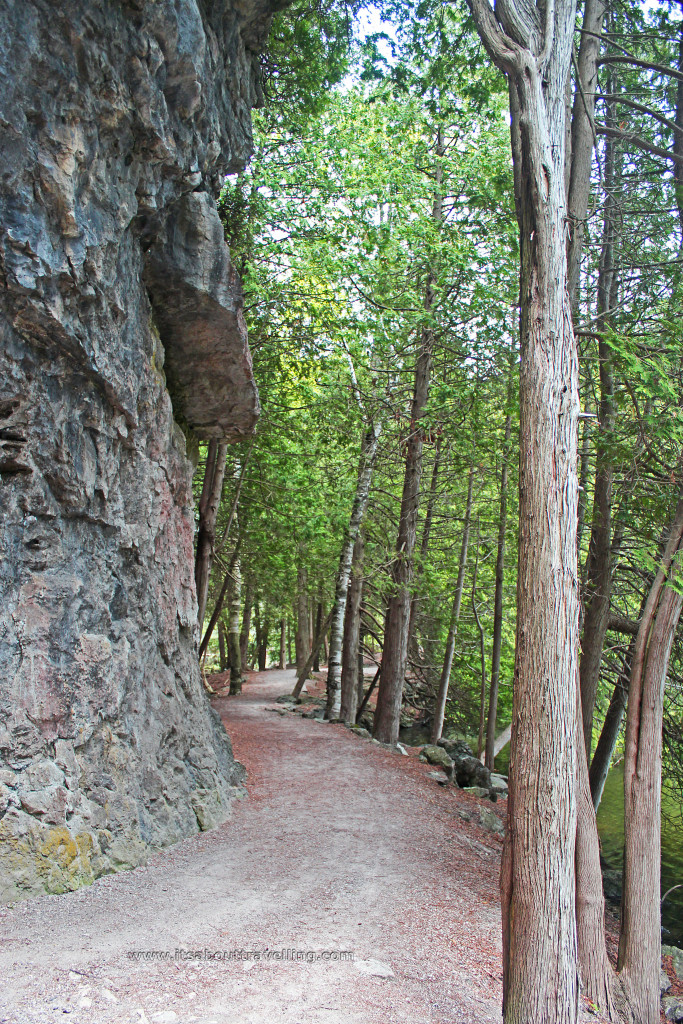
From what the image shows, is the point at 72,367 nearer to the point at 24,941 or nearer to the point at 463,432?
the point at 24,941

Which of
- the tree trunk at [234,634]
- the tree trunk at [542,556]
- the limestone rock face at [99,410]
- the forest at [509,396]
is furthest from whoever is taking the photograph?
the tree trunk at [234,634]

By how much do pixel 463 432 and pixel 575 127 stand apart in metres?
5.00

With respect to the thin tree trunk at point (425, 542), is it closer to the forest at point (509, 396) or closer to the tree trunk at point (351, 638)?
Result: the forest at point (509, 396)

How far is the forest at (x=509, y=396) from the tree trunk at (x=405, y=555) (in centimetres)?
6

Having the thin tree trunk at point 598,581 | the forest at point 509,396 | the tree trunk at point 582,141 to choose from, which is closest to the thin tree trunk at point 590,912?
the forest at point 509,396

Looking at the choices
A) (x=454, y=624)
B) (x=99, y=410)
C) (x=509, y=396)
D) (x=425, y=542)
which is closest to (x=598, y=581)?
(x=509, y=396)

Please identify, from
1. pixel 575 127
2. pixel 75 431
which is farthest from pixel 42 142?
pixel 575 127

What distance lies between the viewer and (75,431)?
21.9ft

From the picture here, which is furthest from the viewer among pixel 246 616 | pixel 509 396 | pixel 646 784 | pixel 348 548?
pixel 246 616

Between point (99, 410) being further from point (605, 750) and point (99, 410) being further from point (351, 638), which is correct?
point (351, 638)

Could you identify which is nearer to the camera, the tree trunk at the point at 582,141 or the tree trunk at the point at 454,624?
the tree trunk at the point at 582,141

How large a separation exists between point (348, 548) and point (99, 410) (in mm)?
8627

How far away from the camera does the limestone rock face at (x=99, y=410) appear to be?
585 centimetres

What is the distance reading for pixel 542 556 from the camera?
449 centimetres
